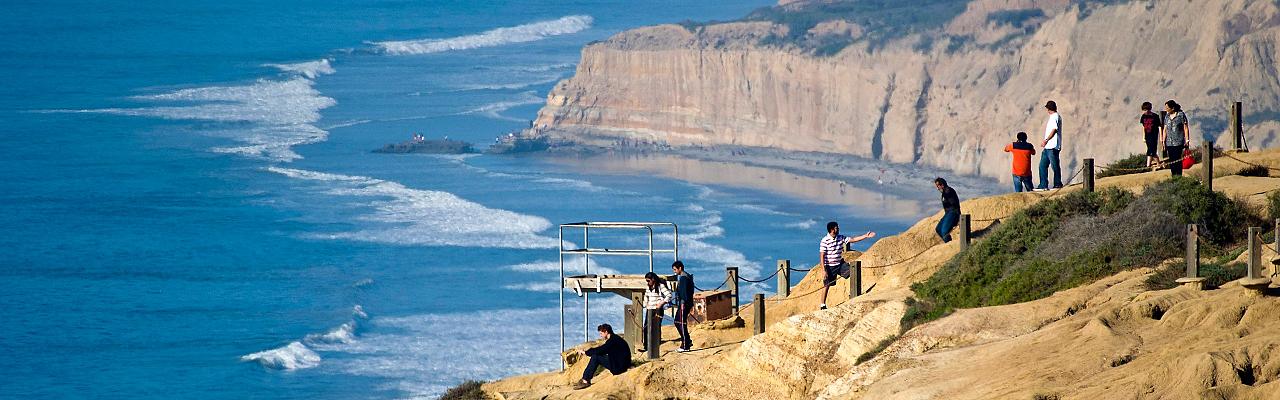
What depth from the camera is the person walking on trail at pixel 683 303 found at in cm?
2298

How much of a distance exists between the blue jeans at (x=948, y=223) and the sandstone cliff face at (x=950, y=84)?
149 feet

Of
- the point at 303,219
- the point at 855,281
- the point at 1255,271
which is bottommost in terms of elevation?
the point at 303,219

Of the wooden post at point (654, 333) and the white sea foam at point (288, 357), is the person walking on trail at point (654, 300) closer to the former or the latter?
the wooden post at point (654, 333)

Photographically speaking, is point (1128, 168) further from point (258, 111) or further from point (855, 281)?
point (258, 111)

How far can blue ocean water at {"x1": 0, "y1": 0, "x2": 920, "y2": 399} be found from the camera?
155ft

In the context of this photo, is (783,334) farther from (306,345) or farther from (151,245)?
(151,245)

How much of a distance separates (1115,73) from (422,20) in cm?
11954

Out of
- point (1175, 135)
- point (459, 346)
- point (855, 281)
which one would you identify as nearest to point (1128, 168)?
point (1175, 135)

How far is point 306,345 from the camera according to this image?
48000 mm

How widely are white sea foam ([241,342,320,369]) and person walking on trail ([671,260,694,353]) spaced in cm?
2294

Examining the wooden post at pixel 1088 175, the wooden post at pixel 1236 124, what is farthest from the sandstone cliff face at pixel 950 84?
the wooden post at pixel 1088 175

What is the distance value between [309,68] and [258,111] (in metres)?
27.3

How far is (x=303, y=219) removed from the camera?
75.9 meters

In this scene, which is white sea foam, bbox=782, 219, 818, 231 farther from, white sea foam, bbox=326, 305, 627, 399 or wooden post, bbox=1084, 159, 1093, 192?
wooden post, bbox=1084, 159, 1093, 192
